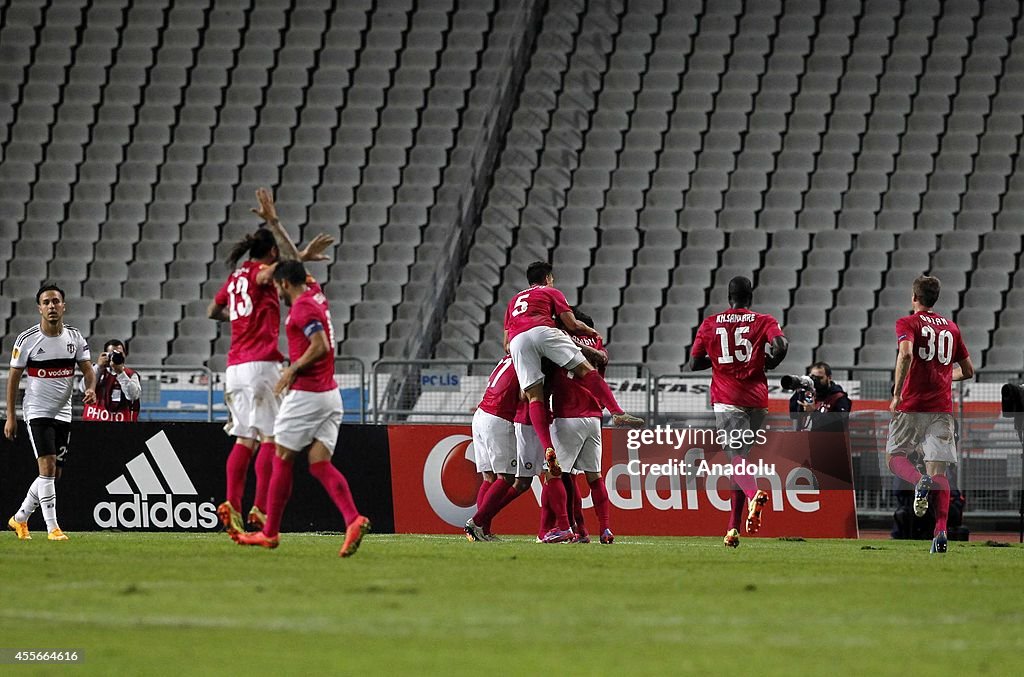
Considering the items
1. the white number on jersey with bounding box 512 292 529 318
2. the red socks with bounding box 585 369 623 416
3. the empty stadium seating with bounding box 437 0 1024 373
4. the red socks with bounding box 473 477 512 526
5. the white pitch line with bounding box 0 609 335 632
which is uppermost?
the empty stadium seating with bounding box 437 0 1024 373

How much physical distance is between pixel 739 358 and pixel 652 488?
3.39 metres

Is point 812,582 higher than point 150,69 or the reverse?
the reverse

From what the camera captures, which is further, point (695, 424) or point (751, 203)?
point (751, 203)

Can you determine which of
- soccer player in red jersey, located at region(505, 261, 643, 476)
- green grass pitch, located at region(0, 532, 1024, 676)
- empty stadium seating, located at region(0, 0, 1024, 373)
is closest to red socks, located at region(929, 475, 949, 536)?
green grass pitch, located at region(0, 532, 1024, 676)

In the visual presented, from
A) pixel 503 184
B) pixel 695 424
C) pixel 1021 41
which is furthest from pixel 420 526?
pixel 1021 41

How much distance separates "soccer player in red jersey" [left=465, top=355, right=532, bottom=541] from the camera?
527 inches

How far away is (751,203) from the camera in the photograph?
26516 mm

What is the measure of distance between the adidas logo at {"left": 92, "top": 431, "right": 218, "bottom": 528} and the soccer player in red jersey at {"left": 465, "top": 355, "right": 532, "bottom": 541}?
325cm

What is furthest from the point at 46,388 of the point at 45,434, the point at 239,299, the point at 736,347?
the point at 736,347

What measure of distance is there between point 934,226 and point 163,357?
12.3m

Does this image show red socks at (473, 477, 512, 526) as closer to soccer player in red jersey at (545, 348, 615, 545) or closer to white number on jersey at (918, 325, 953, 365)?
soccer player in red jersey at (545, 348, 615, 545)

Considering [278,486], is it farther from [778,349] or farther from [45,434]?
[778,349]

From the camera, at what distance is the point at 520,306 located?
43.3ft

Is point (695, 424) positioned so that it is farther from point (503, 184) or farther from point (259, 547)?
point (503, 184)
